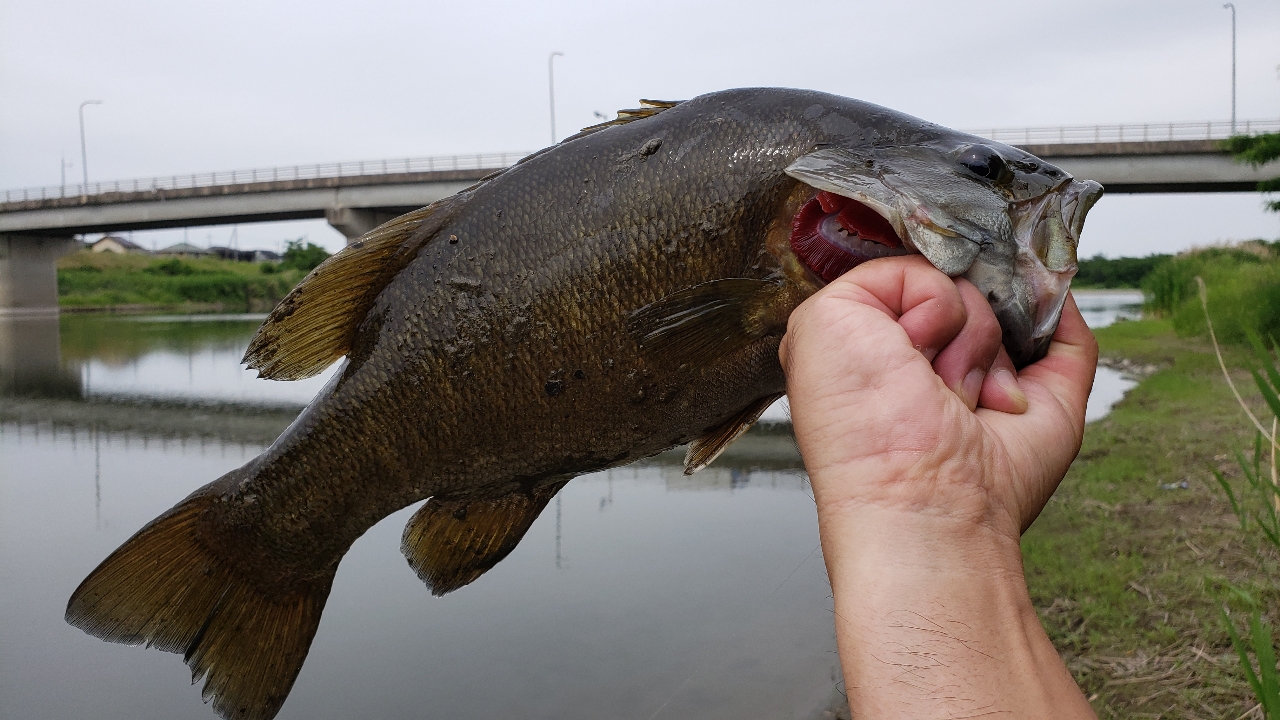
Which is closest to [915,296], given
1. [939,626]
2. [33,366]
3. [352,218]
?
[939,626]

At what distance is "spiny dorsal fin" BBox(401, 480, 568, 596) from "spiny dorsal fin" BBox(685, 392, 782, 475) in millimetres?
365

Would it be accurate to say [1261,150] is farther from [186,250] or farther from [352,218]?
[186,250]

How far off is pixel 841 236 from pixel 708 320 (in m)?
0.34

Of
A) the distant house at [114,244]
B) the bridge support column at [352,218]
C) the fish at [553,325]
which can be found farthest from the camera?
the distant house at [114,244]

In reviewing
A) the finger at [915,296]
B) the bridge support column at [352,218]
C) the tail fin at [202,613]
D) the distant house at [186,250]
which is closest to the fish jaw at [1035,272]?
the finger at [915,296]

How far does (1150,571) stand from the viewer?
5512 millimetres

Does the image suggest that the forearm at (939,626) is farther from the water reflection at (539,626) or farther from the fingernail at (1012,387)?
the water reflection at (539,626)

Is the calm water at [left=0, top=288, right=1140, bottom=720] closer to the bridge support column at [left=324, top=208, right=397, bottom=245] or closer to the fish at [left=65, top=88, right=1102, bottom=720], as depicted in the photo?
the fish at [left=65, top=88, right=1102, bottom=720]

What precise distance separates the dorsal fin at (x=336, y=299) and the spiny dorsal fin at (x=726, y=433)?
2.83 ft

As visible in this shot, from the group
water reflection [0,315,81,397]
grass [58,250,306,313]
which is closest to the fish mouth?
water reflection [0,315,81,397]

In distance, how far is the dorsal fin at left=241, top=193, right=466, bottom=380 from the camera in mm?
2062

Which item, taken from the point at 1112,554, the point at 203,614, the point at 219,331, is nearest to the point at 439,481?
the point at 203,614

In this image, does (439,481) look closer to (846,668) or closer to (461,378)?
(461,378)

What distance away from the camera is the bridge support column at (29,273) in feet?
134
